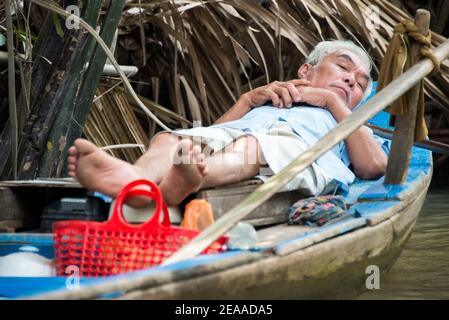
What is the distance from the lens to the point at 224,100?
510 centimetres

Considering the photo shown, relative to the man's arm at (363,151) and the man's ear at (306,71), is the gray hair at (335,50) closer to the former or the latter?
the man's ear at (306,71)

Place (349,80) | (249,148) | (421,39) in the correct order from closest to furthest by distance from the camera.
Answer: (249,148) < (421,39) < (349,80)

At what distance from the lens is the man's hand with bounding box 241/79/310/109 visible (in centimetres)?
362

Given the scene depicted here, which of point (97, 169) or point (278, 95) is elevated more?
point (278, 95)

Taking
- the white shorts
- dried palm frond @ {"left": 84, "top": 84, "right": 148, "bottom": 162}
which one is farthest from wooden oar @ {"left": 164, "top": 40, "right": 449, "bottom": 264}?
dried palm frond @ {"left": 84, "top": 84, "right": 148, "bottom": 162}

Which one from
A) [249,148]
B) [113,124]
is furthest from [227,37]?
[249,148]

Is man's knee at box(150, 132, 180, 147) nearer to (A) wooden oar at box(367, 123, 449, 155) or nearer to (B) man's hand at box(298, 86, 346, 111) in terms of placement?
(B) man's hand at box(298, 86, 346, 111)

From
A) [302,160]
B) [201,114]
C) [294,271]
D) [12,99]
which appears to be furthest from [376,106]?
[201,114]

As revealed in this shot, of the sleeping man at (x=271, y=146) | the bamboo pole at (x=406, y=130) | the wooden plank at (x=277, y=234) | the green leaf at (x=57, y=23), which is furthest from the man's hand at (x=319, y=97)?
the green leaf at (x=57, y=23)

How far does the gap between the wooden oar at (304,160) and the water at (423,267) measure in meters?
0.61

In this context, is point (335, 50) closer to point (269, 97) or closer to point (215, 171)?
point (269, 97)

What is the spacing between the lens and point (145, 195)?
2.49 m

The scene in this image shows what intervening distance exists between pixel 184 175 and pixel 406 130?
1.07 metres

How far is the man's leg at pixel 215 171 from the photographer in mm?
2551
